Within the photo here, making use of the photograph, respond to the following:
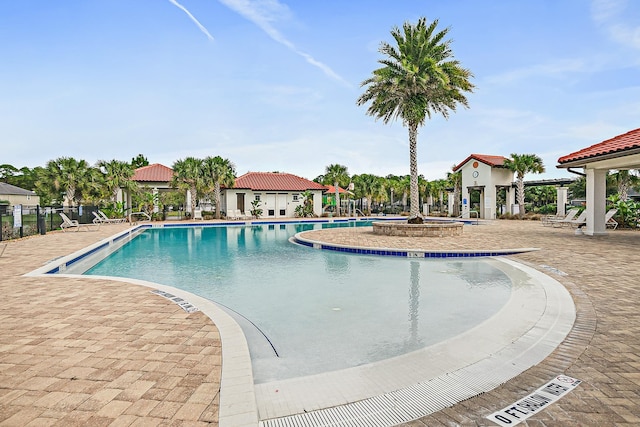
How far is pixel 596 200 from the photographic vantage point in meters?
15.1

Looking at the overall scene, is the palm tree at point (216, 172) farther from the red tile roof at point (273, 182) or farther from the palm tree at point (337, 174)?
the palm tree at point (337, 174)

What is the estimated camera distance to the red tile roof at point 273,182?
112ft

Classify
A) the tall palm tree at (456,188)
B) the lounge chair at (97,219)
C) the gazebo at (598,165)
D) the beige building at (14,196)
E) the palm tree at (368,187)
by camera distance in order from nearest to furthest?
the gazebo at (598,165)
the lounge chair at (97,219)
the tall palm tree at (456,188)
the palm tree at (368,187)
the beige building at (14,196)

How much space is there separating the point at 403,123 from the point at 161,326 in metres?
15.7

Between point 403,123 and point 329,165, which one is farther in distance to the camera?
point 329,165

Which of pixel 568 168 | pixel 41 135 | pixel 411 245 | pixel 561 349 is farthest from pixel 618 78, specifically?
pixel 41 135

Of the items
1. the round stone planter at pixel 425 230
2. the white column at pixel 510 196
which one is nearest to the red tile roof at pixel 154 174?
the round stone planter at pixel 425 230

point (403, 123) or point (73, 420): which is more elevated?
A: point (403, 123)

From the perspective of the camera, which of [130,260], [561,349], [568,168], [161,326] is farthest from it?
[568,168]

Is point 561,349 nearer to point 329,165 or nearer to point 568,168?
point 568,168

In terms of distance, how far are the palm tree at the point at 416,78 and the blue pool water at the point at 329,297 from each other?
855cm

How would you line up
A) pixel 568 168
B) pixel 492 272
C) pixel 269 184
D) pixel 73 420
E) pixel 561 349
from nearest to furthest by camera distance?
pixel 73 420, pixel 561 349, pixel 492 272, pixel 568 168, pixel 269 184

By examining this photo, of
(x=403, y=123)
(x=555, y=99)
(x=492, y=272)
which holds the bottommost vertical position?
(x=492, y=272)

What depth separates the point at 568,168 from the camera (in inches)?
600
